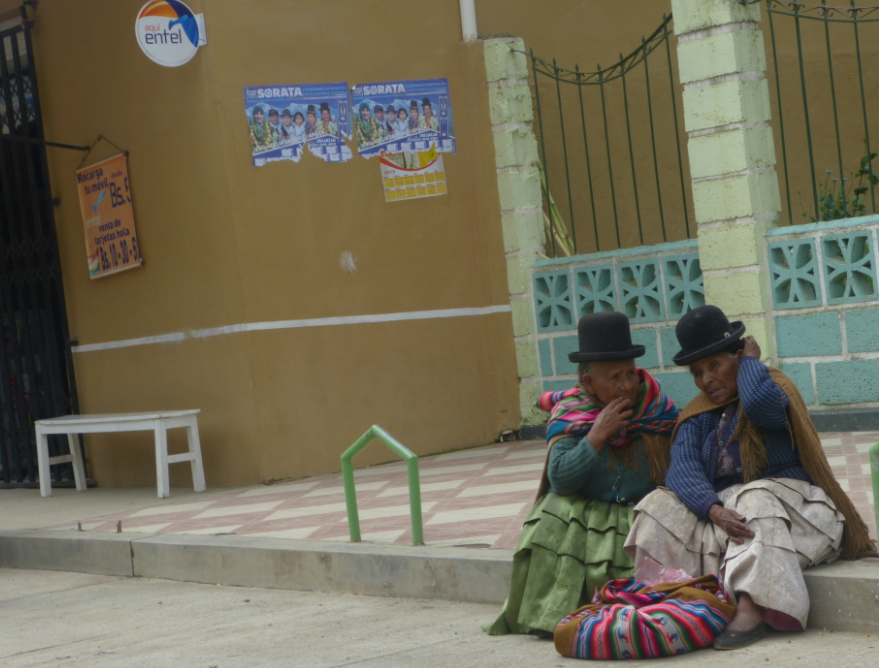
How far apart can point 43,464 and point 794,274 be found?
20.0ft

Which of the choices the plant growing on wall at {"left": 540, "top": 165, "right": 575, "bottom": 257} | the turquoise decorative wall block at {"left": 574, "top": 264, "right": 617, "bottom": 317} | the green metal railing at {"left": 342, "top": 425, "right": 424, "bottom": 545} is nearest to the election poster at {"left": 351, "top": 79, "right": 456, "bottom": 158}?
the plant growing on wall at {"left": 540, "top": 165, "right": 575, "bottom": 257}

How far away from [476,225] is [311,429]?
2.24m

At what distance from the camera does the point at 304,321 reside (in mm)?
8812

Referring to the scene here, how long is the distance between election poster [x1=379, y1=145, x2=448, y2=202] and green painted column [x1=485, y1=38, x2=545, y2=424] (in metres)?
0.53

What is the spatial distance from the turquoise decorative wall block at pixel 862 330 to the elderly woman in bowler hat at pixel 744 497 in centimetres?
356

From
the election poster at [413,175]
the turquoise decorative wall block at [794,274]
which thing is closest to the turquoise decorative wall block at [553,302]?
the election poster at [413,175]

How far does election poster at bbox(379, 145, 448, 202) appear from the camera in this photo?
923 centimetres

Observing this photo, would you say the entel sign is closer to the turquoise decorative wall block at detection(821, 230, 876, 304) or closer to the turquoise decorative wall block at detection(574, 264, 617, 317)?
the turquoise decorative wall block at detection(574, 264, 617, 317)

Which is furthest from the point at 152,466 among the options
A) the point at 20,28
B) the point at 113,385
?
the point at 20,28

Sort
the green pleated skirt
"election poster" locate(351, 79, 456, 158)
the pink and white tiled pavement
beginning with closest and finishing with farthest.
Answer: the green pleated skirt, the pink and white tiled pavement, "election poster" locate(351, 79, 456, 158)

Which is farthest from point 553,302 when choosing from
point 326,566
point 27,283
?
point 27,283

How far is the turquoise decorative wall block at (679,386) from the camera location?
855 cm

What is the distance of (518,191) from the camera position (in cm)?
955

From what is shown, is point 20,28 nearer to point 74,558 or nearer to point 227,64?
point 227,64
